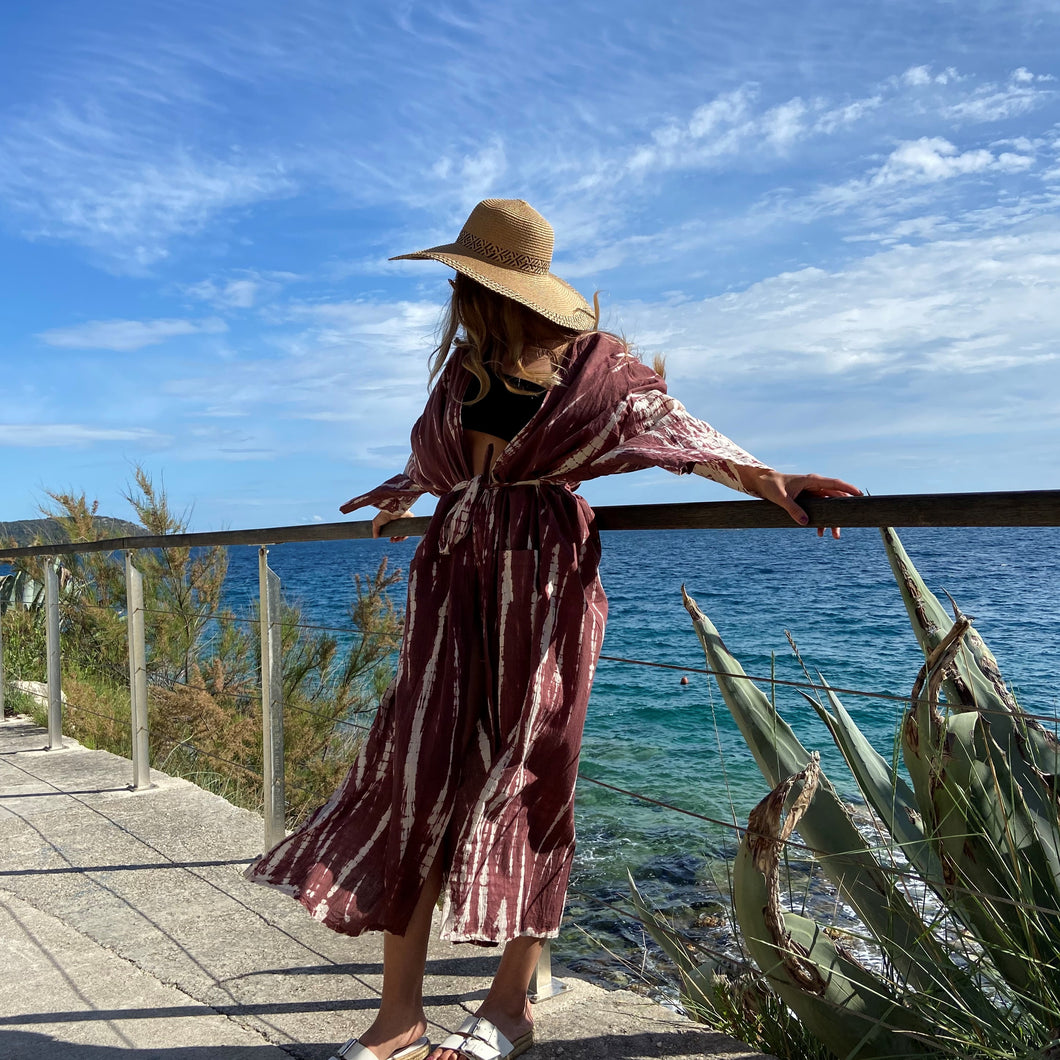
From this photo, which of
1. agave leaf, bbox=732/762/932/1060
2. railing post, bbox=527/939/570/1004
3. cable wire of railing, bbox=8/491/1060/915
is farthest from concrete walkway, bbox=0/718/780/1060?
cable wire of railing, bbox=8/491/1060/915

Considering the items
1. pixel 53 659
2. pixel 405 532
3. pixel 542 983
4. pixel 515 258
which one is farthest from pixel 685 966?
pixel 53 659

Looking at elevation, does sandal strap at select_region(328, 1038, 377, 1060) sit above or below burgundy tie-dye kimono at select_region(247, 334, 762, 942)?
below

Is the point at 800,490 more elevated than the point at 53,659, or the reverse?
the point at 800,490

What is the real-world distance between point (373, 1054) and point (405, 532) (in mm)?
1022

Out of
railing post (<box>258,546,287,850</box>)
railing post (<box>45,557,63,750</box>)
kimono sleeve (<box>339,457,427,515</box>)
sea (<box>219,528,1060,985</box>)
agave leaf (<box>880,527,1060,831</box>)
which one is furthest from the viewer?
sea (<box>219,528,1060,985</box>)

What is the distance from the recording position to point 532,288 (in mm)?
1609

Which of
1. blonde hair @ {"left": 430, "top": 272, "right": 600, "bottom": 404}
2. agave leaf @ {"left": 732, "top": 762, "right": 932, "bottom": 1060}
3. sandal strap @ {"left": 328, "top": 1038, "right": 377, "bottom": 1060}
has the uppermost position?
blonde hair @ {"left": 430, "top": 272, "right": 600, "bottom": 404}

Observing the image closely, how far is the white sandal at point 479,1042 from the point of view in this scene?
148cm

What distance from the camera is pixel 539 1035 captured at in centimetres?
161

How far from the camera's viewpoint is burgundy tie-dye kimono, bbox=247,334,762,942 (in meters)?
1.47

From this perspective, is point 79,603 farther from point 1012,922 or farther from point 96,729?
point 1012,922

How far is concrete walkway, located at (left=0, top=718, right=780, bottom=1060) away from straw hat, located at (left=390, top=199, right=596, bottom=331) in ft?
4.08

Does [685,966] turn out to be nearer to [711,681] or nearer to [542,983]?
[542,983]

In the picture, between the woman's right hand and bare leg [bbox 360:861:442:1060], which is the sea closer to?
bare leg [bbox 360:861:442:1060]
